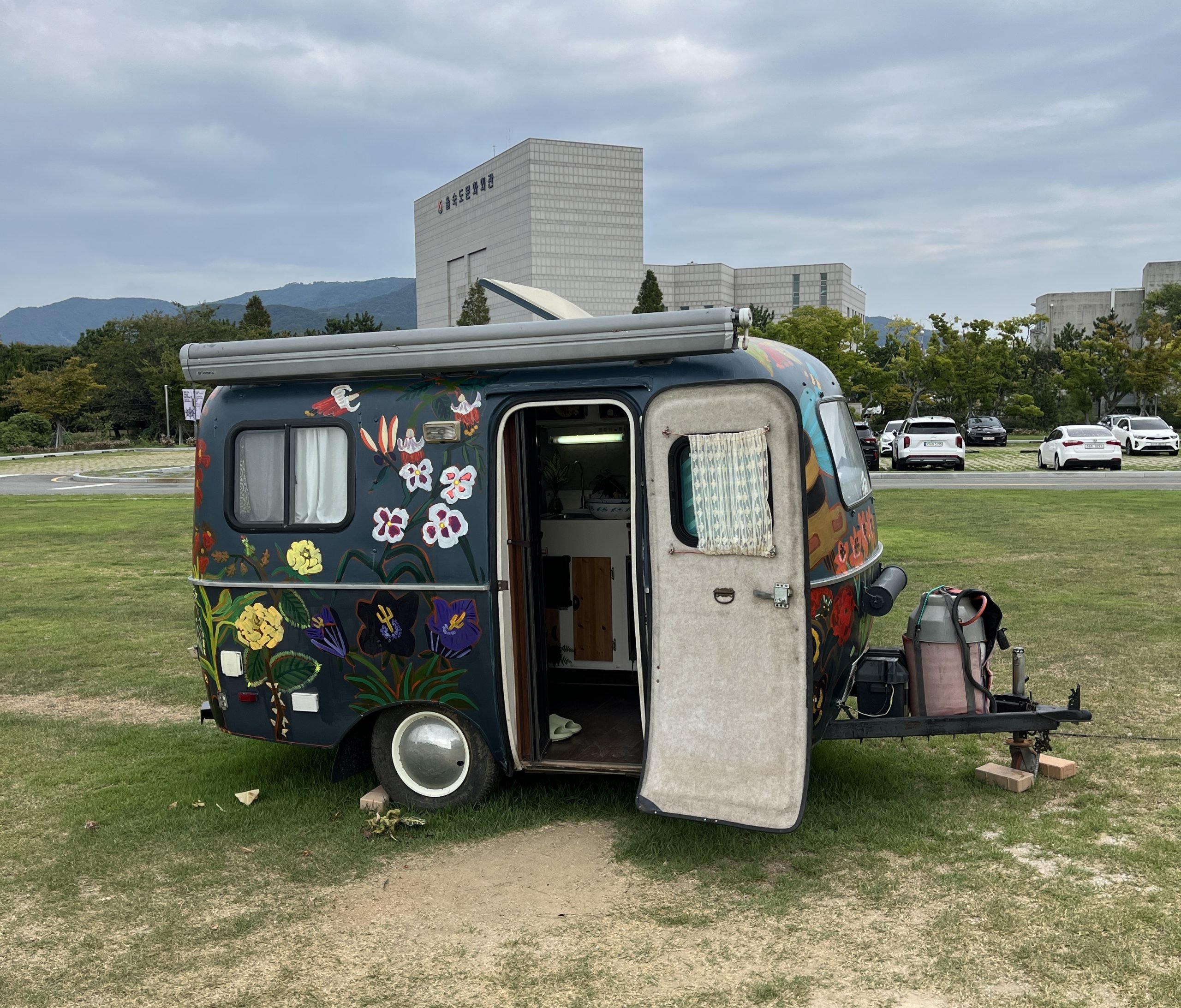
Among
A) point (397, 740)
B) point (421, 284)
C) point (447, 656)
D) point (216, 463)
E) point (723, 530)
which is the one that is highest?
point (421, 284)

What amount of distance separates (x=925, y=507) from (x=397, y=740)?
16.1 m

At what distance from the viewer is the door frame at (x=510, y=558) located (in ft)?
16.9

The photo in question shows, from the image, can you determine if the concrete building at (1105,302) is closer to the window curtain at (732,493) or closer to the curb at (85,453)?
the curb at (85,453)

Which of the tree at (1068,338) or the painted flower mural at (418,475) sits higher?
the tree at (1068,338)

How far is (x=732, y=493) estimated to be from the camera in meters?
4.96

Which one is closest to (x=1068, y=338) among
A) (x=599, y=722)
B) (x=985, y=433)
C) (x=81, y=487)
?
(x=985, y=433)

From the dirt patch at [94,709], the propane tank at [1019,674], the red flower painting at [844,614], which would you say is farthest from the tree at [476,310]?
the red flower painting at [844,614]

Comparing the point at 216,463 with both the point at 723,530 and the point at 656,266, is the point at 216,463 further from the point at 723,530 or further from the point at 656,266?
the point at 656,266

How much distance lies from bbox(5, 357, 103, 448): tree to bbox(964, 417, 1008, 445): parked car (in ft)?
151

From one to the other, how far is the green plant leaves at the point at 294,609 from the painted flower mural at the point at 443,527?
2.60 feet

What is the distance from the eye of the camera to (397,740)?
5.71 meters

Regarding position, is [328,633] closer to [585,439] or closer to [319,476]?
[319,476]

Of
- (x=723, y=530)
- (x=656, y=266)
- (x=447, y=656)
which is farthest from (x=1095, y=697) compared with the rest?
(x=656, y=266)

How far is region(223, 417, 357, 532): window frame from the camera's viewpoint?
5.54 metres
